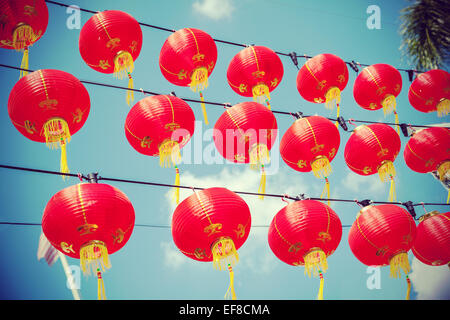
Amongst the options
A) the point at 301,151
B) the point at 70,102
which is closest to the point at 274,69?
the point at 301,151

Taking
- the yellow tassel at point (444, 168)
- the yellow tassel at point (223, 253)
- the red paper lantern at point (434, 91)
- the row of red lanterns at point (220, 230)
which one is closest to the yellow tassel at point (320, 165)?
the row of red lanterns at point (220, 230)

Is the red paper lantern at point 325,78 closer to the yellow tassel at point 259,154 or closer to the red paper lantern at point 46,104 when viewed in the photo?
the yellow tassel at point 259,154

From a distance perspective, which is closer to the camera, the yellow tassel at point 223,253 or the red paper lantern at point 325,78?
the yellow tassel at point 223,253

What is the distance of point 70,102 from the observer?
2.50 meters

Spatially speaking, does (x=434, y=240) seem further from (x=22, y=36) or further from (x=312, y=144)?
(x=22, y=36)

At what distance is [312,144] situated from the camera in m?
3.13

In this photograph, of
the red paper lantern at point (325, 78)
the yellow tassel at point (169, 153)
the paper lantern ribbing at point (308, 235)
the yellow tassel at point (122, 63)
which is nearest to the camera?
the paper lantern ribbing at point (308, 235)

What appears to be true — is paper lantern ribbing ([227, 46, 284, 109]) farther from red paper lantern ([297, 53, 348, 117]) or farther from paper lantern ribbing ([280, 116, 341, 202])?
paper lantern ribbing ([280, 116, 341, 202])

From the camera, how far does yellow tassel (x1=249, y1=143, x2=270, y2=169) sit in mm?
3008

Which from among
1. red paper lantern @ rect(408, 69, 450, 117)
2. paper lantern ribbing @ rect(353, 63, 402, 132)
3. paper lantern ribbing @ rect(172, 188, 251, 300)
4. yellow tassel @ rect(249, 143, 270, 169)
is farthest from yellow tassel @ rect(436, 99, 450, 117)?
paper lantern ribbing @ rect(172, 188, 251, 300)

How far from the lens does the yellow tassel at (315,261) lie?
275 centimetres

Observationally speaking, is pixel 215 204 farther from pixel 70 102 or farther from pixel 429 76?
pixel 429 76

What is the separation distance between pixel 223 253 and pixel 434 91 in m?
3.76

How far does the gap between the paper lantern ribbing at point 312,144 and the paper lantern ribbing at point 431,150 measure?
1.45 m
